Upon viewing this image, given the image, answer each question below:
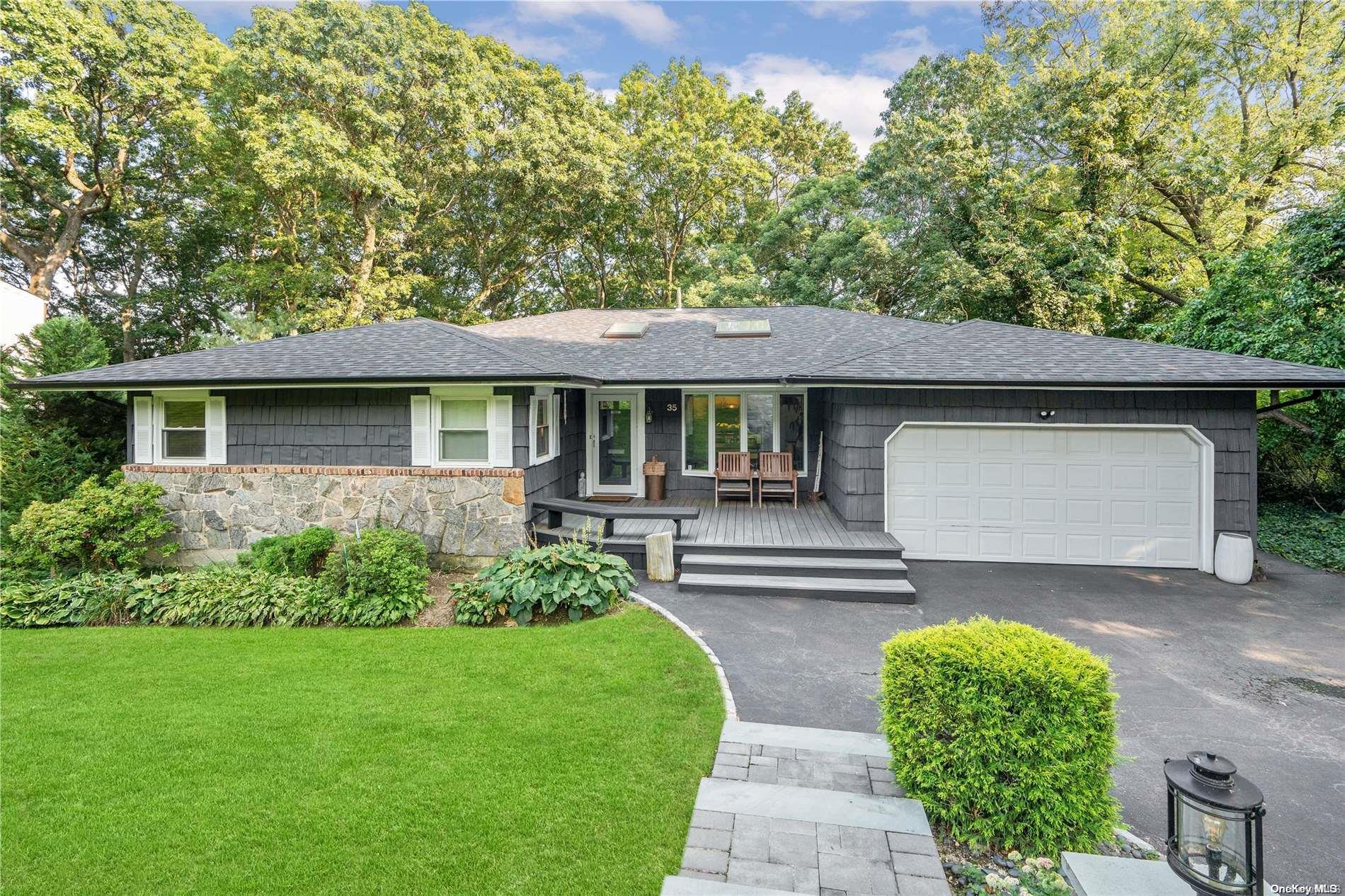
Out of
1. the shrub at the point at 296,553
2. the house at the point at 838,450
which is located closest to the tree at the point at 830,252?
the house at the point at 838,450

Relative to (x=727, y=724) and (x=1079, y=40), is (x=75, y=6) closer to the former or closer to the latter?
(x=727, y=724)

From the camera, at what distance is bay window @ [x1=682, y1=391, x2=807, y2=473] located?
1034cm

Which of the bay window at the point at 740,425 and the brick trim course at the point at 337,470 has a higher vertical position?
the bay window at the point at 740,425

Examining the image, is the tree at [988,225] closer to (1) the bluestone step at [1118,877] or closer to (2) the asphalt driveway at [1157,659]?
(2) the asphalt driveway at [1157,659]

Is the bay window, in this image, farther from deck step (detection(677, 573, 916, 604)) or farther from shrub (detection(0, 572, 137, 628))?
shrub (detection(0, 572, 137, 628))

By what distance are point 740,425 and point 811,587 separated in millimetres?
4419

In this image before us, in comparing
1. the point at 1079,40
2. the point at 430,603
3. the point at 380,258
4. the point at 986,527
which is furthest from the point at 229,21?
the point at 1079,40

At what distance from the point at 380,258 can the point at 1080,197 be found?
20876 millimetres

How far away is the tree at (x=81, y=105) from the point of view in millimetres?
13969

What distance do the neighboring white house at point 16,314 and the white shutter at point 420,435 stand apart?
31.3ft

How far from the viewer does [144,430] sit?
27.0 feet

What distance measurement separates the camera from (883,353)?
8359 mm

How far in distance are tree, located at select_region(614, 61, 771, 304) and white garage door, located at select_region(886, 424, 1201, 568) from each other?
1562 centimetres

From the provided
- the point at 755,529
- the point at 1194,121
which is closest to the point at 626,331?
the point at 755,529
